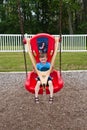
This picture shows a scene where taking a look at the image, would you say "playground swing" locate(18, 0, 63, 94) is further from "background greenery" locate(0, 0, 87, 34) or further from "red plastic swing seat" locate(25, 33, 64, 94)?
"background greenery" locate(0, 0, 87, 34)

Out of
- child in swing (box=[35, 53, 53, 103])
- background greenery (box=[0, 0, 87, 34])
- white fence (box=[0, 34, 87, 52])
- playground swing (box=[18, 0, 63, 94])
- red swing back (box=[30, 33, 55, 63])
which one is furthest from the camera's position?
background greenery (box=[0, 0, 87, 34])

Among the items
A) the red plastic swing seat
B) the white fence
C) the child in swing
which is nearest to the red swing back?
the red plastic swing seat

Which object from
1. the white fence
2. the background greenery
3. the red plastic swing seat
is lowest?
the background greenery

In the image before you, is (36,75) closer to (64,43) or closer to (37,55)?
(37,55)

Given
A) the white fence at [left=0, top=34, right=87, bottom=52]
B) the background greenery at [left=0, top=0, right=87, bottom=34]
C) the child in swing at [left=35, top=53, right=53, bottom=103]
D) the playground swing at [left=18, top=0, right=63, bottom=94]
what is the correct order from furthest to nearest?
the background greenery at [left=0, top=0, right=87, bottom=34]
the white fence at [left=0, top=34, right=87, bottom=52]
the playground swing at [left=18, top=0, right=63, bottom=94]
the child in swing at [left=35, top=53, right=53, bottom=103]

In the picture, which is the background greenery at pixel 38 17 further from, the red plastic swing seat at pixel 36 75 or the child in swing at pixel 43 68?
the child in swing at pixel 43 68

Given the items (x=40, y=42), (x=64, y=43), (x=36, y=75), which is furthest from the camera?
(x=64, y=43)

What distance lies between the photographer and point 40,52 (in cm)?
413

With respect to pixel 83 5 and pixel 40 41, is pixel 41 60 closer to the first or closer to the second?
pixel 40 41

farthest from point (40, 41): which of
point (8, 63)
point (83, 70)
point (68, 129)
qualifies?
point (8, 63)

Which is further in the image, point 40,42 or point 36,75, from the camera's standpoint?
point 40,42

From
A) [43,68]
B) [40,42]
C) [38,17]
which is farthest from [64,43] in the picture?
[38,17]

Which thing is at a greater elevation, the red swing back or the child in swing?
the red swing back

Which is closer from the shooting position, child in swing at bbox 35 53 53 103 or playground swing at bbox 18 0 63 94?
child in swing at bbox 35 53 53 103
